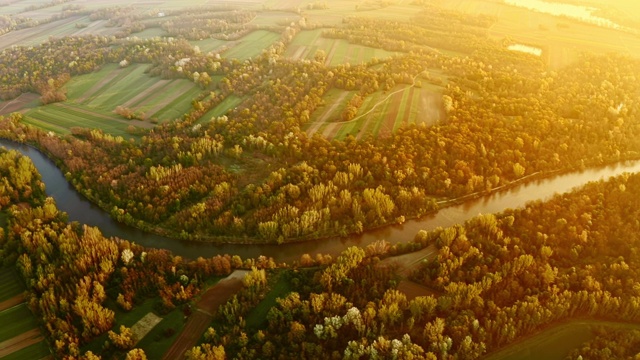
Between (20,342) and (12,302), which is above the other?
(12,302)

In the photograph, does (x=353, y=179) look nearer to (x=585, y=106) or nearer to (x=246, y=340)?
(x=246, y=340)

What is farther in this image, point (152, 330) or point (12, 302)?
point (12, 302)

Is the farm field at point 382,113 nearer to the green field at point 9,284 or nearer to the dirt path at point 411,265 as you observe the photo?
the dirt path at point 411,265

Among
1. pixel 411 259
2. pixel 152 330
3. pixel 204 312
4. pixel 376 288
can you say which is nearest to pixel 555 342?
pixel 411 259

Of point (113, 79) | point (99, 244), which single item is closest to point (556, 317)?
point (99, 244)

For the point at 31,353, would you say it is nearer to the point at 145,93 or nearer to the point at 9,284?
the point at 9,284

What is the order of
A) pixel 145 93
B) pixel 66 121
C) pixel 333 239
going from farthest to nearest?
pixel 145 93, pixel 66 121, pixel 333 239

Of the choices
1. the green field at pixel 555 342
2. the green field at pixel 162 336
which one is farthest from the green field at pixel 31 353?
the green field at pixel 555 342
